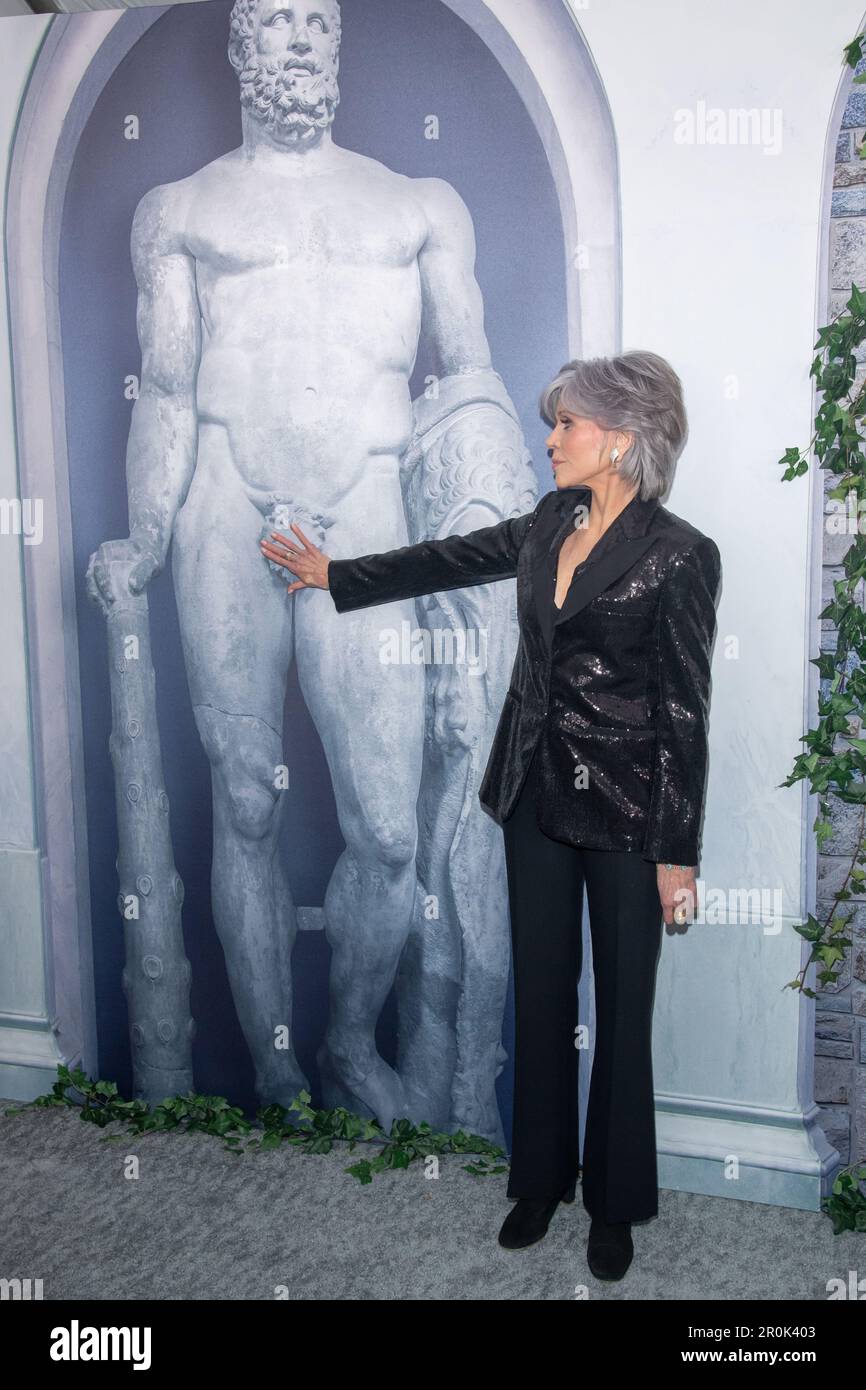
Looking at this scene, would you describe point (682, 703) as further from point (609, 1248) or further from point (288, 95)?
point (288, 95)

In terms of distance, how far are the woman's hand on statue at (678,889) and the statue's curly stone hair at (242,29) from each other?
81.0 inches

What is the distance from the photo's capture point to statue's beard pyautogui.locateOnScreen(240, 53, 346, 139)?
265 centimetres

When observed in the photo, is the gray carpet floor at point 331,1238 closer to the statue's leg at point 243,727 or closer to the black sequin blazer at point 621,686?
the statue's leg at point 243,727

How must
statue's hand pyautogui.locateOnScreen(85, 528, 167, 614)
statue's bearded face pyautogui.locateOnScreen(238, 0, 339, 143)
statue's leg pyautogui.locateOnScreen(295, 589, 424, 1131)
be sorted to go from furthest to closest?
statue's hand pyautogui.locateOnScreen(85, 528, 167, 614)
statue's leg pyautogui.locateOnScreen(295, 589, 424, 1131)
statue's bearded face pyautogui.locateOnScreen(238, 0, 339, 143)

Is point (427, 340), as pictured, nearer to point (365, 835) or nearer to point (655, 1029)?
point (365, 835)

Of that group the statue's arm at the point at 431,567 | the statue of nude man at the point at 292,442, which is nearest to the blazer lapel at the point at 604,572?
the statue's arm at the point at 431,567

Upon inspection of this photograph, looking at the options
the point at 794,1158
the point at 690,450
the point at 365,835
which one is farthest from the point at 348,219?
the point at 794,1158

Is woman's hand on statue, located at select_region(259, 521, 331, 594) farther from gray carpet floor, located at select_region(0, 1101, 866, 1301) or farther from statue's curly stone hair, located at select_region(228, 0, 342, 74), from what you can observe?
gray carpet floor, located at select_region(0, 1101, 866, 1301)

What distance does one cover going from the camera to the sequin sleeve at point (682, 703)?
2.21m

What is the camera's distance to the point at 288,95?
2.65m

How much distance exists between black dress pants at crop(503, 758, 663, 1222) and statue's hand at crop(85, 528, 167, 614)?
3.88 ft

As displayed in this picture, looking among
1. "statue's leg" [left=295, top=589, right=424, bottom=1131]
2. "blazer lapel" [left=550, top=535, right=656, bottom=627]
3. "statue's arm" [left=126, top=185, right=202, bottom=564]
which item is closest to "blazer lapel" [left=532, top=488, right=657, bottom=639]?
"blazer lapel" [left=550, top=535, right=656, bottom=627]

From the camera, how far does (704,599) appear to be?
2.23m

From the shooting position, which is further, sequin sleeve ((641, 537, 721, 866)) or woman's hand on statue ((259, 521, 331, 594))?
woman's hand on statue ((259, 521, 331, 594))
